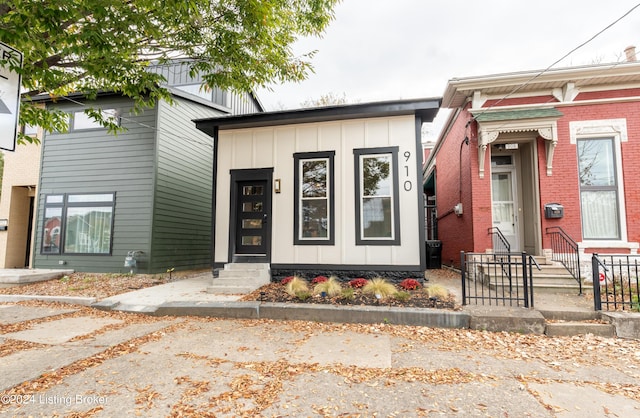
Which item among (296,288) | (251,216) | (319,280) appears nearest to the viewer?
(296,288)

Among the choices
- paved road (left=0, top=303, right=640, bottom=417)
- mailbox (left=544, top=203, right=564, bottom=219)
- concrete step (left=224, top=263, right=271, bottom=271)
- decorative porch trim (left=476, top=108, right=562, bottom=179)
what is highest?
decorative porch trim (left=476, top=108, right=562, bottom=179)

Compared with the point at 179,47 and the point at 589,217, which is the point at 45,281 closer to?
the point at 179,47

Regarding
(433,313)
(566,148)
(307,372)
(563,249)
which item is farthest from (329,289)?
(566,148)

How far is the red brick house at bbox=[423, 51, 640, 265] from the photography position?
22.7 ft

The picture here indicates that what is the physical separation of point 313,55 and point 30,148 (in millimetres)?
9991

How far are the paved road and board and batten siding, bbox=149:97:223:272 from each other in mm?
4796

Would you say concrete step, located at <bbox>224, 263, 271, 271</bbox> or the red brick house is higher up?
the red brick house

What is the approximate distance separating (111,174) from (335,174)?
22.9 ft

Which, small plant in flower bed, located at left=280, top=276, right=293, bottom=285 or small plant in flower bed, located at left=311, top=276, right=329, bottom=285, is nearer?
small plant in flower bed, located at left=311, top=276, right=329, bottom=285

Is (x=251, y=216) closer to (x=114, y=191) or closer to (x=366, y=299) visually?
(x=366, y=299)

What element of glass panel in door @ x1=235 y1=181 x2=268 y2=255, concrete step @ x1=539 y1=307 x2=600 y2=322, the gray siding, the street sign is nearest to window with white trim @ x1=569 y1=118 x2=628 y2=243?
concrete step @ x1=539 y1=307 x2=600 y2=322

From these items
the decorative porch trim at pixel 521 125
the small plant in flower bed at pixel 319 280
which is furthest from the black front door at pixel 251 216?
the decorative porch trim at pixel 521 125

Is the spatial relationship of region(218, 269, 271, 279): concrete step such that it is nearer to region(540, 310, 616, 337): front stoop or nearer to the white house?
the white house

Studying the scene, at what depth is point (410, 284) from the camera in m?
5.99
